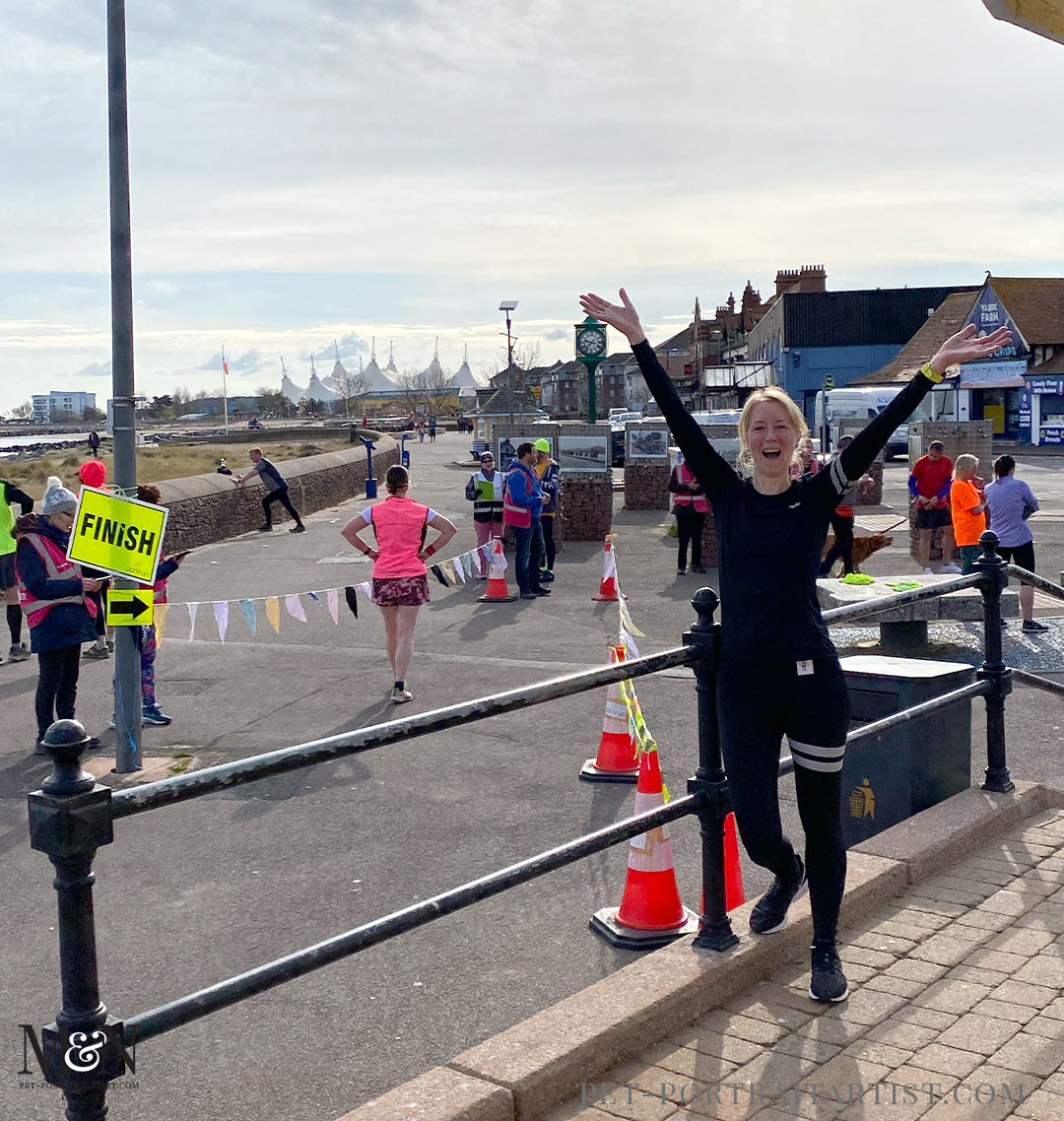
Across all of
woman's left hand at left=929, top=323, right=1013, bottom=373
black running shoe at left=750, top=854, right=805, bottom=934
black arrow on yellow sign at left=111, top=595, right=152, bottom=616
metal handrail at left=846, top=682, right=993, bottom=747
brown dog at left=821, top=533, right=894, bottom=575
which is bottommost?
black running shoe at left=750, top=854, right=805, bottom=934

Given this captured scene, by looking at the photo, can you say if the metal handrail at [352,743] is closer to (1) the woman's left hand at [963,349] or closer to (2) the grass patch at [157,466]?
(1) the woman's left hand at [963,349]

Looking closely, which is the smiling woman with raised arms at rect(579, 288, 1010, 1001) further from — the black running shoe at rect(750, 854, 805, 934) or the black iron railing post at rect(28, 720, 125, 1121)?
the black iron railing post at rect(28, 720, 125, 1121)

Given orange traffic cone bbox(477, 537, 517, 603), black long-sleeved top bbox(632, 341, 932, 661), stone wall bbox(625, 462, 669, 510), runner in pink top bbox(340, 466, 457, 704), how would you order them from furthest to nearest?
stone wall bbox(625, 462, 669, 510)
orange traffic cone bbox(477, 537, 517, 603)
runner in pink top bbox(340, 466, 457, 704)
black long-sleeved top bbox(632, 341, 932, 661)

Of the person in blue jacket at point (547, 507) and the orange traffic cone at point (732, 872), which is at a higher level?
the person in blue jacket at point (547, 507)

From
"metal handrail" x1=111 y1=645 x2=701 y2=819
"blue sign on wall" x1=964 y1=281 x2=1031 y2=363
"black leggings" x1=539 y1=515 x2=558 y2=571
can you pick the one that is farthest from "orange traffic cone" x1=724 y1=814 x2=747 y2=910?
"blue sign on wall" x1=964 y1=281 x2=1031 y2=363

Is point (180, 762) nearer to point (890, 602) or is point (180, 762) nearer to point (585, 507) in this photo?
point (890, 602)

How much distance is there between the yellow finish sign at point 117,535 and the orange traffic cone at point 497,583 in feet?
26.3

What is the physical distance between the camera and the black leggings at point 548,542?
17.5 m

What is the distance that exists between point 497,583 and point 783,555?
12.1m

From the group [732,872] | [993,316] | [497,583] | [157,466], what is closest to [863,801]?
[732,872]

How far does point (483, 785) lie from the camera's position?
7.66 meters

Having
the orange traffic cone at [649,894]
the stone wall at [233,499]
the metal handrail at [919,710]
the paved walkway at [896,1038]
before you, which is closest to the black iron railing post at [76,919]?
the paved walkway at [896,1038]

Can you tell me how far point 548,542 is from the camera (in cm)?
1797

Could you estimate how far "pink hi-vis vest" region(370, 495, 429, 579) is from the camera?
32.8 ft
